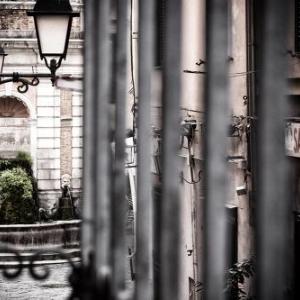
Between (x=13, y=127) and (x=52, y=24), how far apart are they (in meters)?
15.8

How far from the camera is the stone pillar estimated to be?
72.0 feet

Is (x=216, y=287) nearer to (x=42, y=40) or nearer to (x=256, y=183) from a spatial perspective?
(x=256, y=183)

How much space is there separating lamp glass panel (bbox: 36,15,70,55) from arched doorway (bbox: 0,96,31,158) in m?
15.4

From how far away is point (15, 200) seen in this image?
1903 centimetres

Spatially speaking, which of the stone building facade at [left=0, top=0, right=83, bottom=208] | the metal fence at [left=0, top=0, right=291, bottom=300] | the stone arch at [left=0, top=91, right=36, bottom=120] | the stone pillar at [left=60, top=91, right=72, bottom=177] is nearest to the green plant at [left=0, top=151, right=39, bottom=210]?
the stone building facade at [left=0, top=0, right=83, bottom=208]

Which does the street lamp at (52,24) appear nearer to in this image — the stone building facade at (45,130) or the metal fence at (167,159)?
the metal fence at (167,159)

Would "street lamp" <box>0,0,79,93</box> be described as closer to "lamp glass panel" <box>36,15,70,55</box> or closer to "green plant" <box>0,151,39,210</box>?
"lamp glass panel" <box>36,15,70,55</box>

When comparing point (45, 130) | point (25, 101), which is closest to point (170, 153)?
point (45, 130)

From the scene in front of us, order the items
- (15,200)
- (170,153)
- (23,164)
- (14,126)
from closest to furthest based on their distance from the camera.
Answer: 1. (170,153)
2. (15,200)
3. (23,164)
4. (14,126)

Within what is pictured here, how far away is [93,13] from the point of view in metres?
2.71

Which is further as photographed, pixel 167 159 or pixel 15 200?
pixel 15 200

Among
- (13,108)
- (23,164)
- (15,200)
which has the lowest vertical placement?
(15,200)

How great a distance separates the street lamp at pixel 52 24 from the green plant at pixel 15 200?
12429mm

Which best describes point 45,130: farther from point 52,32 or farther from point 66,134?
point 52,32
